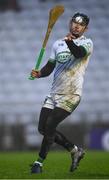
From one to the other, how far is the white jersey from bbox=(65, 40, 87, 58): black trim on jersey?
0.11 meters

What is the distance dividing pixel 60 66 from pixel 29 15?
17298 millimetres

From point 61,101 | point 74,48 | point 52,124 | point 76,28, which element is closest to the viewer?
point 74,48

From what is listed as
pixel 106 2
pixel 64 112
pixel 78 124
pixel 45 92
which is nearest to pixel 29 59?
pixel 45 92

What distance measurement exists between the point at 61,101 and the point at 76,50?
745mm

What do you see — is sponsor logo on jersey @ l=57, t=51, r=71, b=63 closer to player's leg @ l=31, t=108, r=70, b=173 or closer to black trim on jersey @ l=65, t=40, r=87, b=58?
black trim on jersey @ l=65, t=40, r=87, b=58

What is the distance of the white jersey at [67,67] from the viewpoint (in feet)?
28.9

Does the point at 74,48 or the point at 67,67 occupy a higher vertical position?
the point at 74,48

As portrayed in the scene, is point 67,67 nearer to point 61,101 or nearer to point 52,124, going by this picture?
point 61,101

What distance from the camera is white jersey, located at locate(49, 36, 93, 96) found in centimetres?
881

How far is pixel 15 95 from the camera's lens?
23.5 m

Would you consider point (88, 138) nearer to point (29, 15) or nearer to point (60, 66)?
point (29, 15)

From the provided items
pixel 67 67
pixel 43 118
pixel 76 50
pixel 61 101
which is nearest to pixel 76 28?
pixel 76 50

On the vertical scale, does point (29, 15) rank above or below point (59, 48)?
above

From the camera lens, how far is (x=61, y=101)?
29.4 ft
